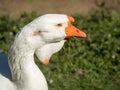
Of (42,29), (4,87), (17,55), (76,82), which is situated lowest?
(76,82)

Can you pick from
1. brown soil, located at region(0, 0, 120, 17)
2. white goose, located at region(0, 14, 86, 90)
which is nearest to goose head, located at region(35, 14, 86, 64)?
white goose, located at region(0, 14, 86, 90)

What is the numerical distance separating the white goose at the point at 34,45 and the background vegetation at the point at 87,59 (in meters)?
1.04

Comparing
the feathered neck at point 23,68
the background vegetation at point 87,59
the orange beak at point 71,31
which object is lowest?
the background vegetation at point 87,59

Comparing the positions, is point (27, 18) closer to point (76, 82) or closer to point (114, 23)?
point (114, 23)

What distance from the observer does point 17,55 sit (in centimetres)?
319

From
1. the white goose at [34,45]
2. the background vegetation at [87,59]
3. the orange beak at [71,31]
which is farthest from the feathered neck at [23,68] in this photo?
the background vegetation at [87,59]

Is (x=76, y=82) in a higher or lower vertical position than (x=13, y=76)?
lower

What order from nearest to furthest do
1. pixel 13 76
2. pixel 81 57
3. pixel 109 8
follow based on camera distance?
pixel 13 76 < pixel 81 57 < pixel 109 8

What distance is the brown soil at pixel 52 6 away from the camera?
20.4ft

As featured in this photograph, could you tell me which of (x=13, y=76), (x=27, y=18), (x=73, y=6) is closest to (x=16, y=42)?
(x=13, y=76)

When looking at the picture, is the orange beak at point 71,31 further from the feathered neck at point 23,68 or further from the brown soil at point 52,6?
the brown soil at point 52,6

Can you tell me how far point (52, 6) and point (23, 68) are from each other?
3.15m

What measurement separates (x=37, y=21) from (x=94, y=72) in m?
1.82

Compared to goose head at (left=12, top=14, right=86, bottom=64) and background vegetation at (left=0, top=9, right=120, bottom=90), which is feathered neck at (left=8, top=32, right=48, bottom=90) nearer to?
goose head at (left=12, top=14, right=86, bottom=64)
